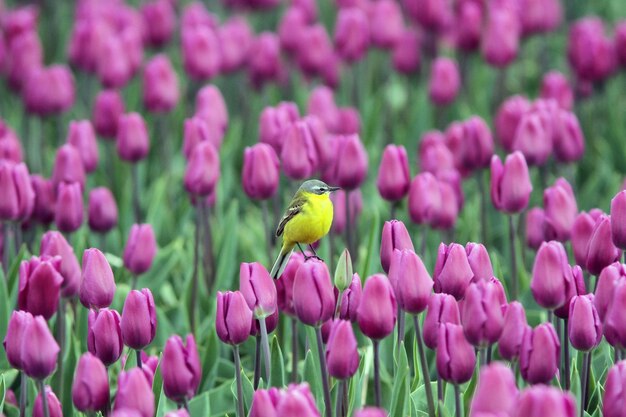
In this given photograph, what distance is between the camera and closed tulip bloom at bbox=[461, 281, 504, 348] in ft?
7.36

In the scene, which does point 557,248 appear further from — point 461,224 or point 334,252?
point 461,224

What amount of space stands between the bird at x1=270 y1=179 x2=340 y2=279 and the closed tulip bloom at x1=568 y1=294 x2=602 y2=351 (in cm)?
77

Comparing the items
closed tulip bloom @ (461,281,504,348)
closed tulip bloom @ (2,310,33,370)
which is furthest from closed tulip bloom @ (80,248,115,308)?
closed tulip bloom @ (461,281,504,348)

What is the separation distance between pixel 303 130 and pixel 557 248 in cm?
125

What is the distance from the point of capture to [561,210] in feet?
10.6

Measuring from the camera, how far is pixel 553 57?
670 centimetres

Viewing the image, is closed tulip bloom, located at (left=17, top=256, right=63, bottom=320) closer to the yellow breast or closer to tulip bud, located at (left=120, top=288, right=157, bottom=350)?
tulip bud, located at (left=120, top=288, right=157, bottom=350)

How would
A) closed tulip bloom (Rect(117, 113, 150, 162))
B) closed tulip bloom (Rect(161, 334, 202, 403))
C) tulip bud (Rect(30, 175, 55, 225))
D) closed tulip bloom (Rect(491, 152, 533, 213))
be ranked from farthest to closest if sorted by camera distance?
closed tulip bloom (Rect(117, 113, 150, 162)) < tulip bud (Rect(30, 175, 55, 225)) < closed tulip bloom (Rect(491, 152, 533, 213)) < closed tulip bloom (Rect(161, 334, 202, 403))

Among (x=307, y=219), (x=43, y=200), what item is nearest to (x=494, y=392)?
(x=307, y=219)

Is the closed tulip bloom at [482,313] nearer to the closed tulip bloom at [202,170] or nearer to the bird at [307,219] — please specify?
the bird at [307,219]

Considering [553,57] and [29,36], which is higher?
[553,57]

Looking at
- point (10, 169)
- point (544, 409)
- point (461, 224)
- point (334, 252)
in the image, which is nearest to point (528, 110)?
point (461, 224)

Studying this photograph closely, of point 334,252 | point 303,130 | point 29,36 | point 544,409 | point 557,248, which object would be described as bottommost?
point 544,409

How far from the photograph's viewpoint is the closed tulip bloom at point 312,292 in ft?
7.82
